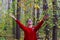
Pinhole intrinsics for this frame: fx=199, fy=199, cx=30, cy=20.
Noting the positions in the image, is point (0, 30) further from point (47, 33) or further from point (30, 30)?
point (30, 30)

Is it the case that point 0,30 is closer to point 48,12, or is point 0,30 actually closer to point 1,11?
point 1,11

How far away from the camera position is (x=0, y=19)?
780 cm

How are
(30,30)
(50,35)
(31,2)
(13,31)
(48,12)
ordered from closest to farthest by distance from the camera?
1. (30,30)
2. (48,12)
3. (31,2)
4. (50,35)
5. (13,31)

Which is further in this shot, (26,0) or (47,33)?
(47,33)

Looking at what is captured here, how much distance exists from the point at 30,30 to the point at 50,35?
3.27 metres

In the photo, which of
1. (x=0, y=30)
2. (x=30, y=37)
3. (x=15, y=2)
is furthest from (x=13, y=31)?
(x=30, y=37)

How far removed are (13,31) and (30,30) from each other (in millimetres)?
8827

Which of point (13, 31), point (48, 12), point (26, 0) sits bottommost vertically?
point (13, 31)

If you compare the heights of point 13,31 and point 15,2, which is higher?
point 15,2

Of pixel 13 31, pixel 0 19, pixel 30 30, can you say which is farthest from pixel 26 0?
pixel 13 31

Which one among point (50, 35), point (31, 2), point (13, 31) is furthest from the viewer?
point (13, 31)

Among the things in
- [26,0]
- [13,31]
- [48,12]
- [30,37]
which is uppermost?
[26,0]

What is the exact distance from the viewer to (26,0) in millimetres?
7734

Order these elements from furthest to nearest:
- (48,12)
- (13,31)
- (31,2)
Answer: (13,31), (31,2), (48,12)
